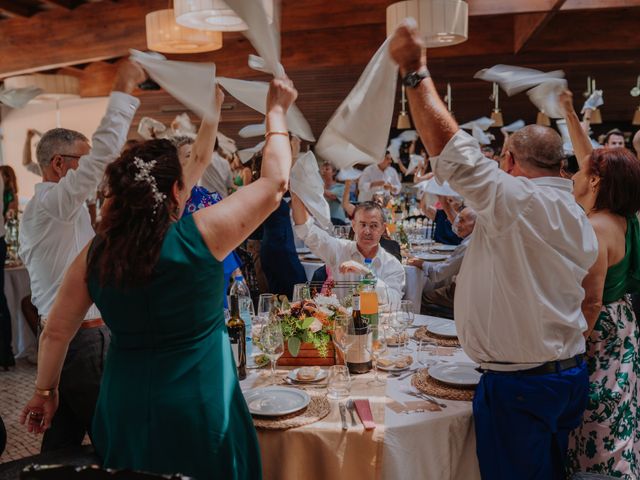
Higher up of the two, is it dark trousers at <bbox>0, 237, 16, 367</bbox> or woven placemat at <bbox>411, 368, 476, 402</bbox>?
woven placemat at <bbox>411, 368, 476, 402</bbox>

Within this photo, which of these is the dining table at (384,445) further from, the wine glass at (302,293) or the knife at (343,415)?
the wine glass at (302,293)

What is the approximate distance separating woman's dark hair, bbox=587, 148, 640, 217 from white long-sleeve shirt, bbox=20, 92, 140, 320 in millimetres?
1843

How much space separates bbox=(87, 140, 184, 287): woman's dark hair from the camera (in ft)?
4.64

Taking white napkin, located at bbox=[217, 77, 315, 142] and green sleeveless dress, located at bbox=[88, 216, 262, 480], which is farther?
white napkin, located at bbox=[217, 77, 315, 142]

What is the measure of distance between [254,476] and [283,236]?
3073 millimetres

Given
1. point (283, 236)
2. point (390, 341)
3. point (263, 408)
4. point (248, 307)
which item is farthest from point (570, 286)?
point (283, 236)

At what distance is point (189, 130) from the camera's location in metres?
8.20

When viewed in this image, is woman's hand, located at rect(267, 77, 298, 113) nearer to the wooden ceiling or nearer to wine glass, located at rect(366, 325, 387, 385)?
wine glass, located at rect(366, 325, 387, 385)

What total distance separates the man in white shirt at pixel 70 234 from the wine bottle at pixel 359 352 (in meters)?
1.03

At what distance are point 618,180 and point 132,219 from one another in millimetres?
1856

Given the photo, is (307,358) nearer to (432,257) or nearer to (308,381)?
(308,381)

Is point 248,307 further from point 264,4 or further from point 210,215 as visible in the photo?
point 264,4

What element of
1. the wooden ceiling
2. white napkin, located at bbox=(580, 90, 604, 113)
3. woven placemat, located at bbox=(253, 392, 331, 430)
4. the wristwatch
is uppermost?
the wooden ceiling

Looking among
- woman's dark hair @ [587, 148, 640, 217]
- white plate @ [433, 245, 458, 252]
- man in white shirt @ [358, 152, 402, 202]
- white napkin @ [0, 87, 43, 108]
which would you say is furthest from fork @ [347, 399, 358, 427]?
man in white shirt @ [358, 152, 402, 202]
